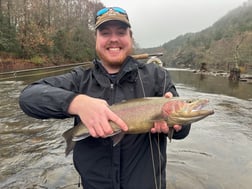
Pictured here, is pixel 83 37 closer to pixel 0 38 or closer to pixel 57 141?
pixel 0 38

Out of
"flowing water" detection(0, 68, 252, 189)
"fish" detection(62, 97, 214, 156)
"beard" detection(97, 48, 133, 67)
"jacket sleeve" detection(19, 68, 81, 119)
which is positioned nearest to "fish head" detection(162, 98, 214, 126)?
"fish" detection(62, 97, 214, 156)

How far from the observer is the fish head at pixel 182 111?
2266 mm

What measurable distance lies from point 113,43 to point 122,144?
968 mm

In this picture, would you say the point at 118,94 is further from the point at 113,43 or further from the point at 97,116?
the point at 97,116

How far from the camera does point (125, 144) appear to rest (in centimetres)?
241

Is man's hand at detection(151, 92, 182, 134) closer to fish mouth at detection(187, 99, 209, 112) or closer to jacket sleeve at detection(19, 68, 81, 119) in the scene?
fish mouth at detection(187, 99, 209, 112)

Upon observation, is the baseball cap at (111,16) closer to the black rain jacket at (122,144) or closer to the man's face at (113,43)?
the man's face at (113,43)

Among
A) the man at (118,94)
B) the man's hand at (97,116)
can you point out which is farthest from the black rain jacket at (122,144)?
the man's hand at (97,116)

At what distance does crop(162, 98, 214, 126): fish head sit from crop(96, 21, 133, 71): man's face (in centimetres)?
65

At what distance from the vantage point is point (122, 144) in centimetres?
240

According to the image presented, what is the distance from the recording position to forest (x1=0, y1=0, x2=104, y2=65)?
3859cm

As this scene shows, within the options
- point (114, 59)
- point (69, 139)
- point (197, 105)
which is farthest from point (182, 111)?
point (69, 139)

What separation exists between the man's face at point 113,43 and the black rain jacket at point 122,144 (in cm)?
9

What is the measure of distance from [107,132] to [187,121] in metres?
Answer: 0.83
